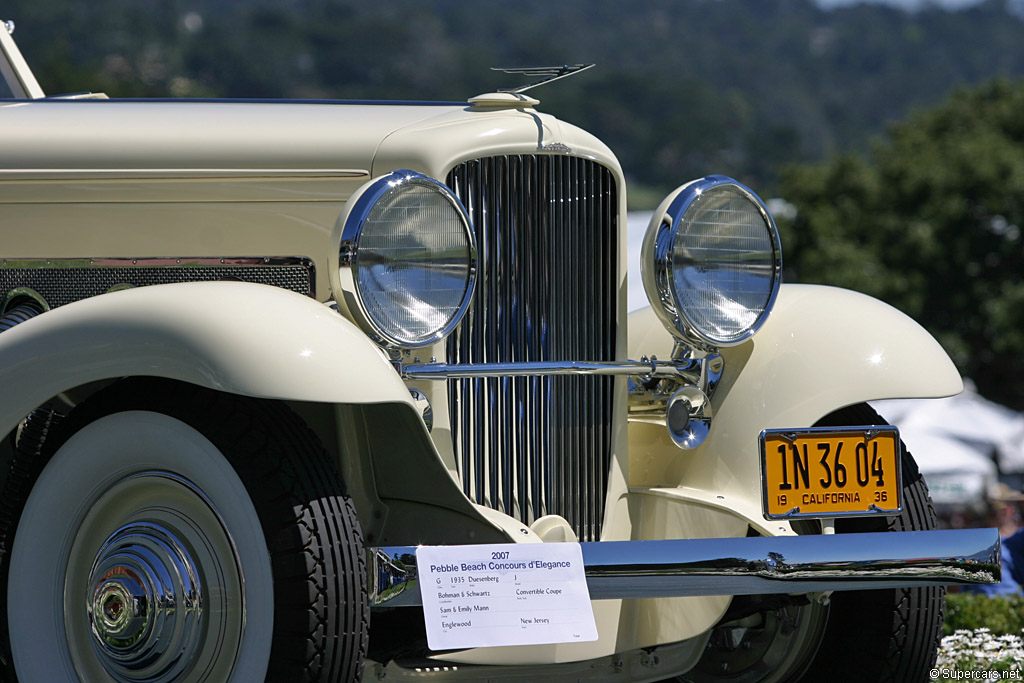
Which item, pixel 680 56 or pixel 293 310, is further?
pixel 680 56

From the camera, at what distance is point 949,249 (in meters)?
23.5

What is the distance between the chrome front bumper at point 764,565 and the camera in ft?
9.82

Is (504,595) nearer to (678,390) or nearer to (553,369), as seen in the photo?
(553,369)

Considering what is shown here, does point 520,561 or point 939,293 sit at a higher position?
point 939,293

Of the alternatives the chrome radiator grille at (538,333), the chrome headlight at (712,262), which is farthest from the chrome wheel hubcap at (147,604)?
the chrome headlight at (712,262)

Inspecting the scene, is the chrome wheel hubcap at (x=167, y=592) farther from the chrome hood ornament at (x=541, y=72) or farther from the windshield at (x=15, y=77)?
the windshield at (x=15, y=77)

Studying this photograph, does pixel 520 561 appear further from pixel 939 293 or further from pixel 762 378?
pixel 939 293

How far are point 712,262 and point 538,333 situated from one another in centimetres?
48

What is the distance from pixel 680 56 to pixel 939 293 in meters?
114

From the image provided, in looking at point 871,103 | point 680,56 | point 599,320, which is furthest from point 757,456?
point 680,56

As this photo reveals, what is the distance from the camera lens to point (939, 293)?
23.7 metres

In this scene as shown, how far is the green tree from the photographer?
22.8 m

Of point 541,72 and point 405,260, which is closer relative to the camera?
point 405,260

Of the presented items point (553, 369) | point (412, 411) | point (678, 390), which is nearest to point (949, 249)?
point (678, 390)
